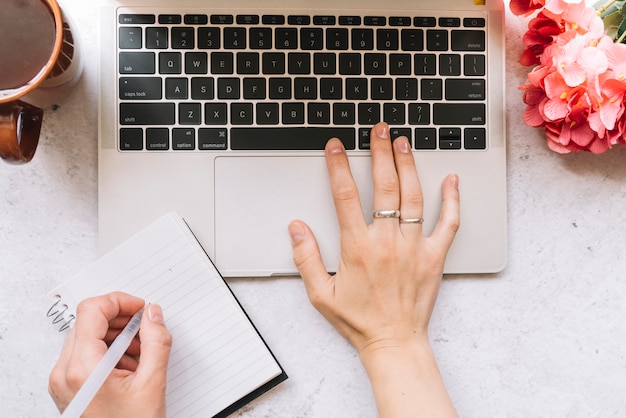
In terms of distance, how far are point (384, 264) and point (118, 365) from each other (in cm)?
32

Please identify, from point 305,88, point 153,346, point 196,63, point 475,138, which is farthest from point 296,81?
point 153,346

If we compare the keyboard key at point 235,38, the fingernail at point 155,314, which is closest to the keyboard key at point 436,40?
the keyboard key at point 235,38

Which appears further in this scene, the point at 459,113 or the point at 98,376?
the point at 459,113

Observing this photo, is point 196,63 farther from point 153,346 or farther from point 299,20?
point 153,346

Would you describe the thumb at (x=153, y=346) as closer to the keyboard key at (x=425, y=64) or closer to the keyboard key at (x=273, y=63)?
the keyboard key at (x=273, y=63)

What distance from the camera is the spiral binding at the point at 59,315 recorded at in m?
0.59

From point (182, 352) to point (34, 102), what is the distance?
325mm

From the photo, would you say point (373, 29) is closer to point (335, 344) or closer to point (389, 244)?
point (389, 244)

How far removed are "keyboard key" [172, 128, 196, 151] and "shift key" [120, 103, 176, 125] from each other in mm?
17

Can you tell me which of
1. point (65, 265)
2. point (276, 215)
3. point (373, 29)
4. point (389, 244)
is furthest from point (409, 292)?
point (65, 265)

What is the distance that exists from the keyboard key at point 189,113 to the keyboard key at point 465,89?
28cm

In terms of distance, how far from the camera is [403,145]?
583 mm

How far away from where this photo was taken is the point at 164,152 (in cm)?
58

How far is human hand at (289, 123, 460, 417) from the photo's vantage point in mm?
575
